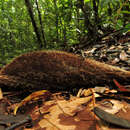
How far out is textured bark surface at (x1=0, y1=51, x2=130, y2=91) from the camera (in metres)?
1.49

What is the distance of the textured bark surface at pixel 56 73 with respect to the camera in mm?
1488

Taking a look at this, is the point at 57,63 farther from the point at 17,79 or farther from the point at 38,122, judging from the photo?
the point at 38,122

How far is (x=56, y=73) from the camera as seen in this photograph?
60.7 inches

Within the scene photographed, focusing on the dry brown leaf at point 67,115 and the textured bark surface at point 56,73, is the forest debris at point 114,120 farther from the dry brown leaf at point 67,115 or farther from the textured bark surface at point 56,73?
the textured bark surface at point 56,73

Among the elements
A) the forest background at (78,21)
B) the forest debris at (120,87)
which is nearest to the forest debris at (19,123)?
the forest debris at (120,87)

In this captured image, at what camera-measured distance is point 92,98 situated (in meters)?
1.22

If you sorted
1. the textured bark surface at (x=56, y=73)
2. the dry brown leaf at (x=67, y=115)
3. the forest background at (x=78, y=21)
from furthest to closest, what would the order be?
the forest background at (x=78, y=21) < the textured bark surface at (x=56, y=73) < the dry brown leaf at (x=67, y=115)

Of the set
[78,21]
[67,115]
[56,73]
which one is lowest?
[67,115]

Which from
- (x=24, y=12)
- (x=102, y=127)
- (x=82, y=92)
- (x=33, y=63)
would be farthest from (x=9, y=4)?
(x=102, y=127)

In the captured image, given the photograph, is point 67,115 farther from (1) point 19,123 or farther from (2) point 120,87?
(2) point 120,87

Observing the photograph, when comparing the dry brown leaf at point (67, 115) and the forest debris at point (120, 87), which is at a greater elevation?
the forest debris at point (120, 87)

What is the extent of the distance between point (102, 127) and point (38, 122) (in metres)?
0.47

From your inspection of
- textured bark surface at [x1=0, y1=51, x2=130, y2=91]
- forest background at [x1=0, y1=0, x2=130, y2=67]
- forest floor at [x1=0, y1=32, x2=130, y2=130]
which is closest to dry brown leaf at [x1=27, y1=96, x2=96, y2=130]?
forest floor at [x1=0, y1=32, x2=130, y2=130]

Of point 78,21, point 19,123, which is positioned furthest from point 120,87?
point 78,21
